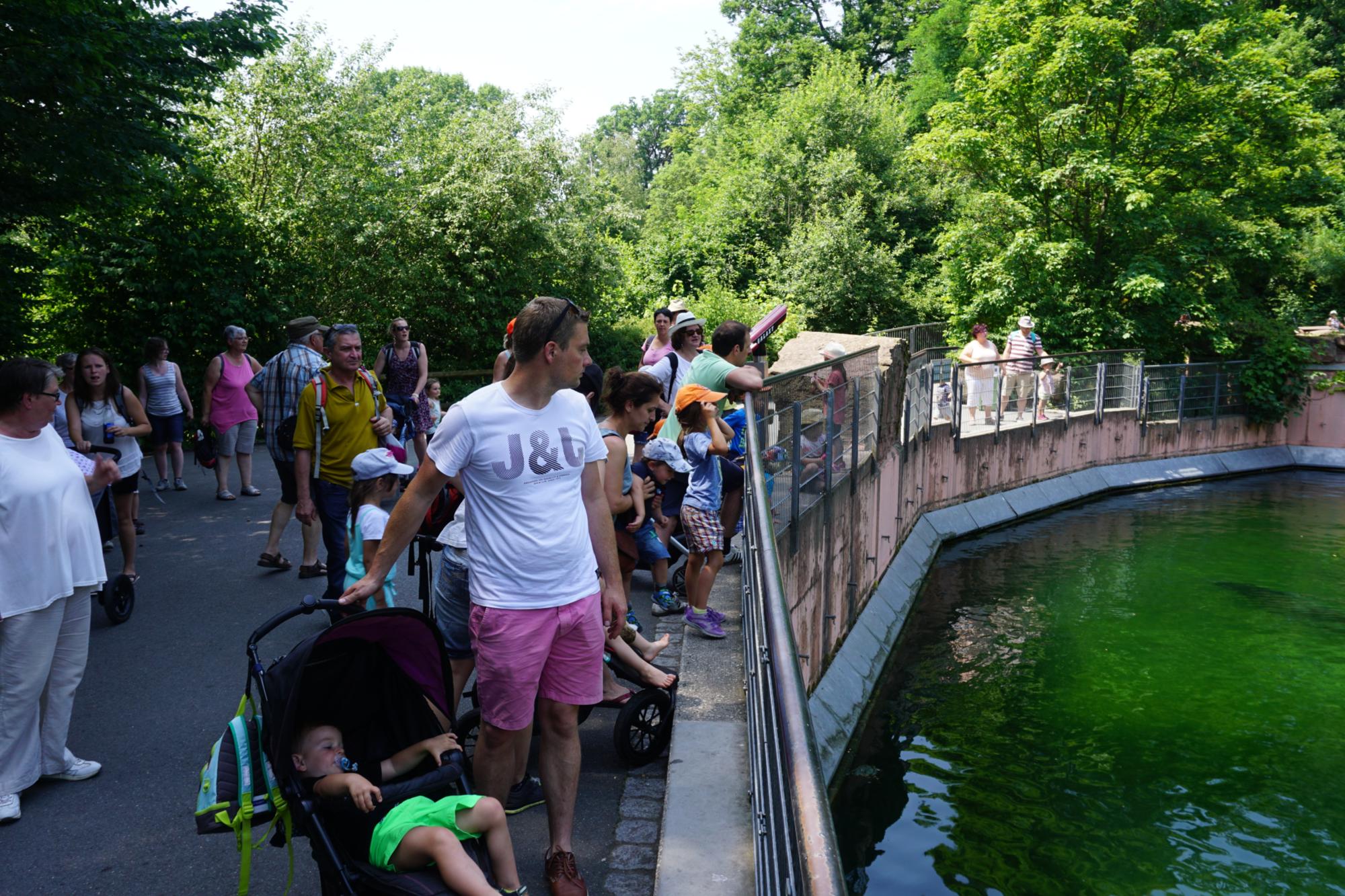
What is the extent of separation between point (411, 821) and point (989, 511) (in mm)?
16847

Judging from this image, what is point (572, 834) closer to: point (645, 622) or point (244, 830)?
point (244, 830)

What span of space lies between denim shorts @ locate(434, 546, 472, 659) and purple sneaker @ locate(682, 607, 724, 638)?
76.1 inches

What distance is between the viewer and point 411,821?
136 inches

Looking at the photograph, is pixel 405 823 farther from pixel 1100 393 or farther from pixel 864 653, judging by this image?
pixel 1100 393

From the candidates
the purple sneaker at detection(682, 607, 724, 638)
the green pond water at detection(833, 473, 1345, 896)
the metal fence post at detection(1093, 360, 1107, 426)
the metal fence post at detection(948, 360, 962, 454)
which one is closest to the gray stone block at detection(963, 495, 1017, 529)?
the green pond water at detection(833, 473, 1345, 896)

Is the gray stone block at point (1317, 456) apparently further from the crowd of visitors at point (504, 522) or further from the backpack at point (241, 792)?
the backpack at point (241, 792)

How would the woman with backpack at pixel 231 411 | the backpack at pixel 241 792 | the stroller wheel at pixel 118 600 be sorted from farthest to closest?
the woman with backpack at pixel 231 411, the stroller wheel at pixel 118 600, the backpack at pixel 241 792

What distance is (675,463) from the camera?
23.4 feet

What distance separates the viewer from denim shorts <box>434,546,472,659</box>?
188 inches

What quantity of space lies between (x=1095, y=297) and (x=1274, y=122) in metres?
5.36

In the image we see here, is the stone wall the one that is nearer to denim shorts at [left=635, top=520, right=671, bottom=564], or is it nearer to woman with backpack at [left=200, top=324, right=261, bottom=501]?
denim shorts at [left=635, top=520, right=671, bottom=564]

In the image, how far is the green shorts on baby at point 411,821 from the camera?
11.3ft

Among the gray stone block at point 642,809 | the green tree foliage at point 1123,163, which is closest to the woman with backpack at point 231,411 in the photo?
the gray stone block at point 642,809

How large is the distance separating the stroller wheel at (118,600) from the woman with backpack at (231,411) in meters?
4.30
